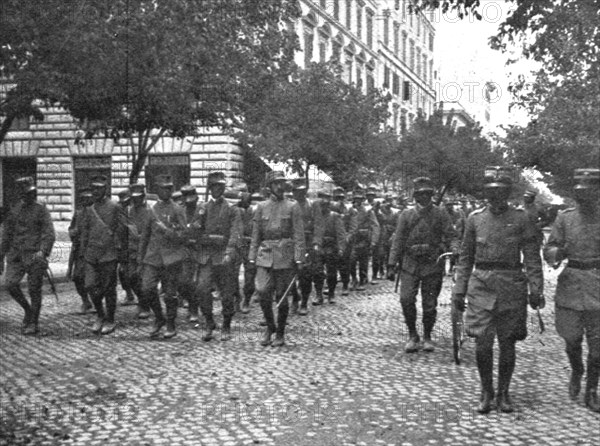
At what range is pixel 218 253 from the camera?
418 inches

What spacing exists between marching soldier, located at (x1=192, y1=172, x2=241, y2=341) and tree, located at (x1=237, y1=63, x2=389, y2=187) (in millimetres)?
16956

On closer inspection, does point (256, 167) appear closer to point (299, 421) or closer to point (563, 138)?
point (563, 138)

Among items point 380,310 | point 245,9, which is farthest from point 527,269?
point 245,9

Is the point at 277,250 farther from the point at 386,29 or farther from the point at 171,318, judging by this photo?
the point at 386,29

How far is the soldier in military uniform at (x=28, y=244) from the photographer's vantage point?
10781mm

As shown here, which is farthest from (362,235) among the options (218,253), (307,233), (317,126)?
(317,126)

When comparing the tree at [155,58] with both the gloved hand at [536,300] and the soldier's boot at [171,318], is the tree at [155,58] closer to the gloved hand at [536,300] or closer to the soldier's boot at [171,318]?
the soldier's boot at [171,318]

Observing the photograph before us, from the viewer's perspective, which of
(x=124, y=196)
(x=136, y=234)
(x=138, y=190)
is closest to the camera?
Answer: (x=138, y=190)

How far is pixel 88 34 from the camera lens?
1498cm

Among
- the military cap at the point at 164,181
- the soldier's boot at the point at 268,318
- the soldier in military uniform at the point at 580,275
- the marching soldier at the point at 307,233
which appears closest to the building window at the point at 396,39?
the marching soldier at the point at 307,233

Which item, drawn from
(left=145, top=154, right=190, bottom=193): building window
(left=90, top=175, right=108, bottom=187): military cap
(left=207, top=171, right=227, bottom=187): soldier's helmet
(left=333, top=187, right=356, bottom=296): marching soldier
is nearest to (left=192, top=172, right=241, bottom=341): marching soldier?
(left=207, top=171, right=227, bottom=187): soldier's helmet

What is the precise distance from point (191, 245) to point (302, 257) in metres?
1.82

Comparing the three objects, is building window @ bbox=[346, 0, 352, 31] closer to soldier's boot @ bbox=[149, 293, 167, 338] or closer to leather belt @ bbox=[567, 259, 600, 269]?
soldier's boot @ bbox=[149, 293, 167, 338]

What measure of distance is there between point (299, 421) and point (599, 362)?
2331 millimetres
